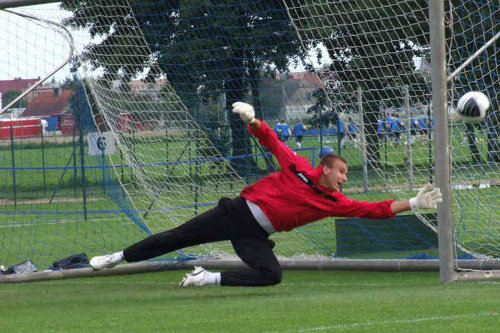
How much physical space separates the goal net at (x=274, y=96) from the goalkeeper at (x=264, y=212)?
2.49 meters

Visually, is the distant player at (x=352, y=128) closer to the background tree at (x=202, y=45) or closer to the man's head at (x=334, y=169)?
the background tree at (x=202, y=45)

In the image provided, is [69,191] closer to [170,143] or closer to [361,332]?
[170,143]

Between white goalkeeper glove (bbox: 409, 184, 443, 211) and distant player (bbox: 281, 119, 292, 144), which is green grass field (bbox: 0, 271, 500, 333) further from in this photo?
distant player (bbox: 281, 119, 292, 144)

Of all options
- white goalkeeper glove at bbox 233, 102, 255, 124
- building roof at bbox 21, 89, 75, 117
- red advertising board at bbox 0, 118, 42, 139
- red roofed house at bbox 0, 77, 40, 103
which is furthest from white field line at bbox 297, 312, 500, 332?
red advertising board at bbox 0, 118, 42, 139

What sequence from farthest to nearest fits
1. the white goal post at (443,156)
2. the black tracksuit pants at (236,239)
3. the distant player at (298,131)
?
the distant player at (298,131), the white goal post at (443,156), the black tracksuit pants at (236,239)

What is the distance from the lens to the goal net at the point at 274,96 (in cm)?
1094

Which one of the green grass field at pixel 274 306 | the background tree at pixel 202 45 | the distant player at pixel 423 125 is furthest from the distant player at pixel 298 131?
the green grass field at pixel 274 306

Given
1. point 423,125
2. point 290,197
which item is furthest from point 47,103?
point 290,197

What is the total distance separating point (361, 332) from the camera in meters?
6.46

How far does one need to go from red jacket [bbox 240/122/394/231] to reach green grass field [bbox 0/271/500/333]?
2.58 feet

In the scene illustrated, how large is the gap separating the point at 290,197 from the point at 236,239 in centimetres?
77

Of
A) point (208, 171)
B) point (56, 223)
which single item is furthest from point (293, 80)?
point (56, 223)

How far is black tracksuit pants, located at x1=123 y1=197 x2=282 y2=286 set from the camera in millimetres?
9031

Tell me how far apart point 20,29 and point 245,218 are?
17.1 ft
